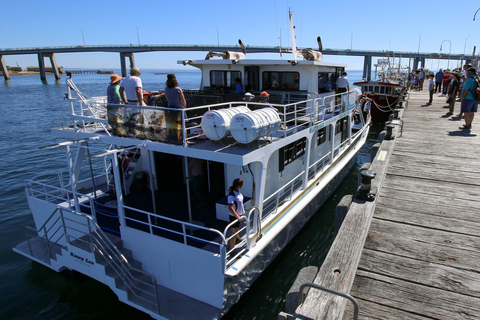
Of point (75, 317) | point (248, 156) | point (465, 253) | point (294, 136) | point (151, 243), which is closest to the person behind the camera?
point (465, 253)

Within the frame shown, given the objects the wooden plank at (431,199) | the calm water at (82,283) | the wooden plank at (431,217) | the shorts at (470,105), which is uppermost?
the shorts at (470,105)

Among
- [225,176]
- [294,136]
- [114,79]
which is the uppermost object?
[114,79]

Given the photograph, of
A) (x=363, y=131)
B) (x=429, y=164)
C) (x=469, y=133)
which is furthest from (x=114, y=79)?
(x=363, y=131)

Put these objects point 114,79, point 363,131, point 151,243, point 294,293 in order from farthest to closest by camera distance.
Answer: point 363,131, point 114,79, point 151,243, point 294,293

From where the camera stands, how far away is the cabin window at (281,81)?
36.3 ft

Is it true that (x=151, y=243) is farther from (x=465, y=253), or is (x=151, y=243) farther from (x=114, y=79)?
(x=465, y=253)

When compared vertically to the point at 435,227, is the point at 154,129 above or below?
above

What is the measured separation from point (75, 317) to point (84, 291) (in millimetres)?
790

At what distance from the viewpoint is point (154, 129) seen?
21.9 ft

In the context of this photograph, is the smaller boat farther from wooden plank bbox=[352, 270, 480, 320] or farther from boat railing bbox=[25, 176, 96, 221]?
wooden plank bbox=[352, 270, 480, 320]

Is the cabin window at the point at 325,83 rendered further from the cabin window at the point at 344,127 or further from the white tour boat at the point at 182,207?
the cabin window at the point at 344,127

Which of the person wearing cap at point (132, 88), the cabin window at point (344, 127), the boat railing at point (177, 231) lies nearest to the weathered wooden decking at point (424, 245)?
the boat railing at point (177, 231)

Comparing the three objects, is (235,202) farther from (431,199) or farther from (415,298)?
(415,298)

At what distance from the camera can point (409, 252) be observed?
394 cm
